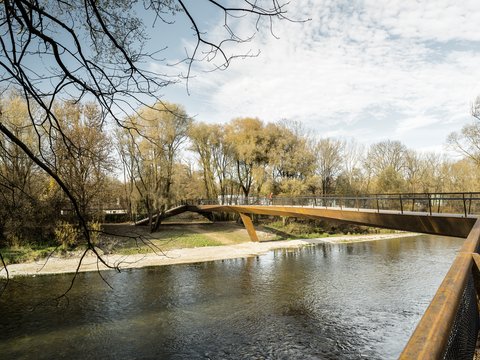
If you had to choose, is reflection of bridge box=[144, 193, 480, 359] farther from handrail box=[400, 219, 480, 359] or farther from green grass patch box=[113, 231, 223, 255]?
green grass patch box=[113, 231, 223, 255]

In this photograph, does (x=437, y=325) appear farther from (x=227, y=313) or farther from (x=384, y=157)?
(x=384, y=157)

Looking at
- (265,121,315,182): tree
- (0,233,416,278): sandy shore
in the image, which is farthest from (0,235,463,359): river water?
(265,121,315,182): tree

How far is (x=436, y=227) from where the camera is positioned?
10711mm

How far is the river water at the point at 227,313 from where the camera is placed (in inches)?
361

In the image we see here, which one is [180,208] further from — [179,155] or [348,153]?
[348,153]

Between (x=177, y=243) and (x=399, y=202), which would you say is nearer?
(x=399, y=202)

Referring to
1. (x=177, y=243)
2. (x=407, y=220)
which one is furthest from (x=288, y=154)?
(x=407, y=220)

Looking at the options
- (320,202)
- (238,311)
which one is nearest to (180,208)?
(320,202)

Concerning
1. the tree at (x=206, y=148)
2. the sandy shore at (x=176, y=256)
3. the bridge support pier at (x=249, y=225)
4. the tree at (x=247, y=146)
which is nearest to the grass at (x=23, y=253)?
the sandy shore at (x=176, y=256)

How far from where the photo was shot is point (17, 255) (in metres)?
21.1

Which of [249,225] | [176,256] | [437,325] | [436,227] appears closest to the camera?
[437,325]

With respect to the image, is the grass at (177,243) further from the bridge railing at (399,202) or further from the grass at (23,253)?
the bridge railing at (399,202)

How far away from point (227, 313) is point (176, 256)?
11314 mm

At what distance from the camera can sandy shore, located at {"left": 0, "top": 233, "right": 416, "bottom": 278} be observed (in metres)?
19.4
